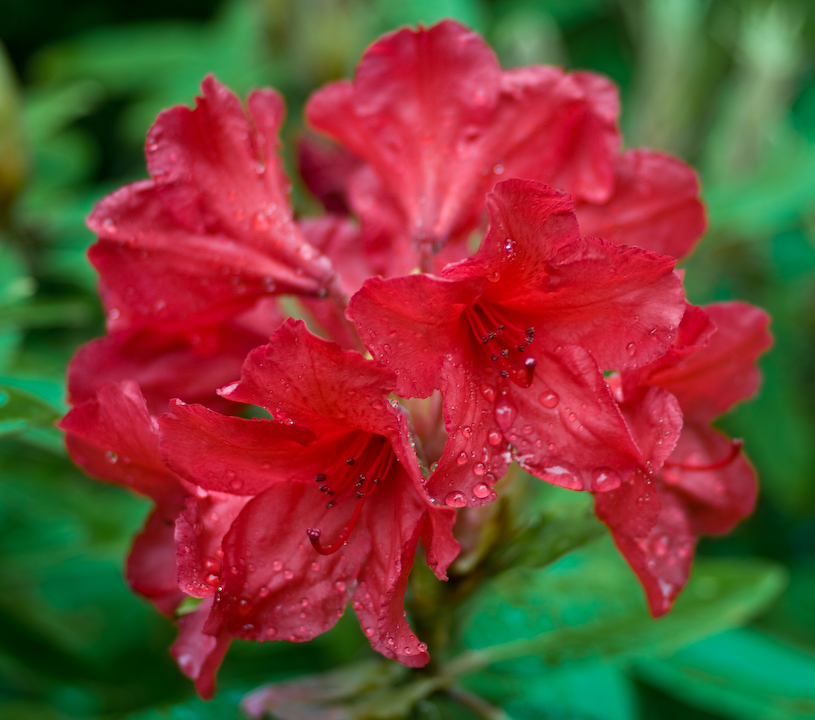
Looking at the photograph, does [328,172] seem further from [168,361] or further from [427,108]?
[168,361]

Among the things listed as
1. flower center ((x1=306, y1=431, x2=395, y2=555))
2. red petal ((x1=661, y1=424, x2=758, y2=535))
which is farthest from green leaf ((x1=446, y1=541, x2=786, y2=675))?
flower center ((x1=306, y1=431, x2=395, y2=555))

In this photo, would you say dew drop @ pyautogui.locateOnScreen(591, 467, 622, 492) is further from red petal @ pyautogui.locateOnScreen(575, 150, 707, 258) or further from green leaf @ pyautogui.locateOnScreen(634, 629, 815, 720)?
green leaf @ pyautogui.locateOnScreen(634, 629, 815, 720)

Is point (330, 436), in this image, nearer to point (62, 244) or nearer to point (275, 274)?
point (275, 274)

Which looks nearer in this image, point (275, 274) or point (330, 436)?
point (330, 436)

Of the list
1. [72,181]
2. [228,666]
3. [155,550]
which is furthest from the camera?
[72,181]

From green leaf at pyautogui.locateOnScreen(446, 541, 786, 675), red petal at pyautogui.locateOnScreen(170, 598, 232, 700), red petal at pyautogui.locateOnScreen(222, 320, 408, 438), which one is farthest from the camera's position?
green leaf at pyautogui.locateOnScreen(446, 541, 786, 675)

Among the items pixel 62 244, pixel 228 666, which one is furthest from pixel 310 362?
pixel 62 244
